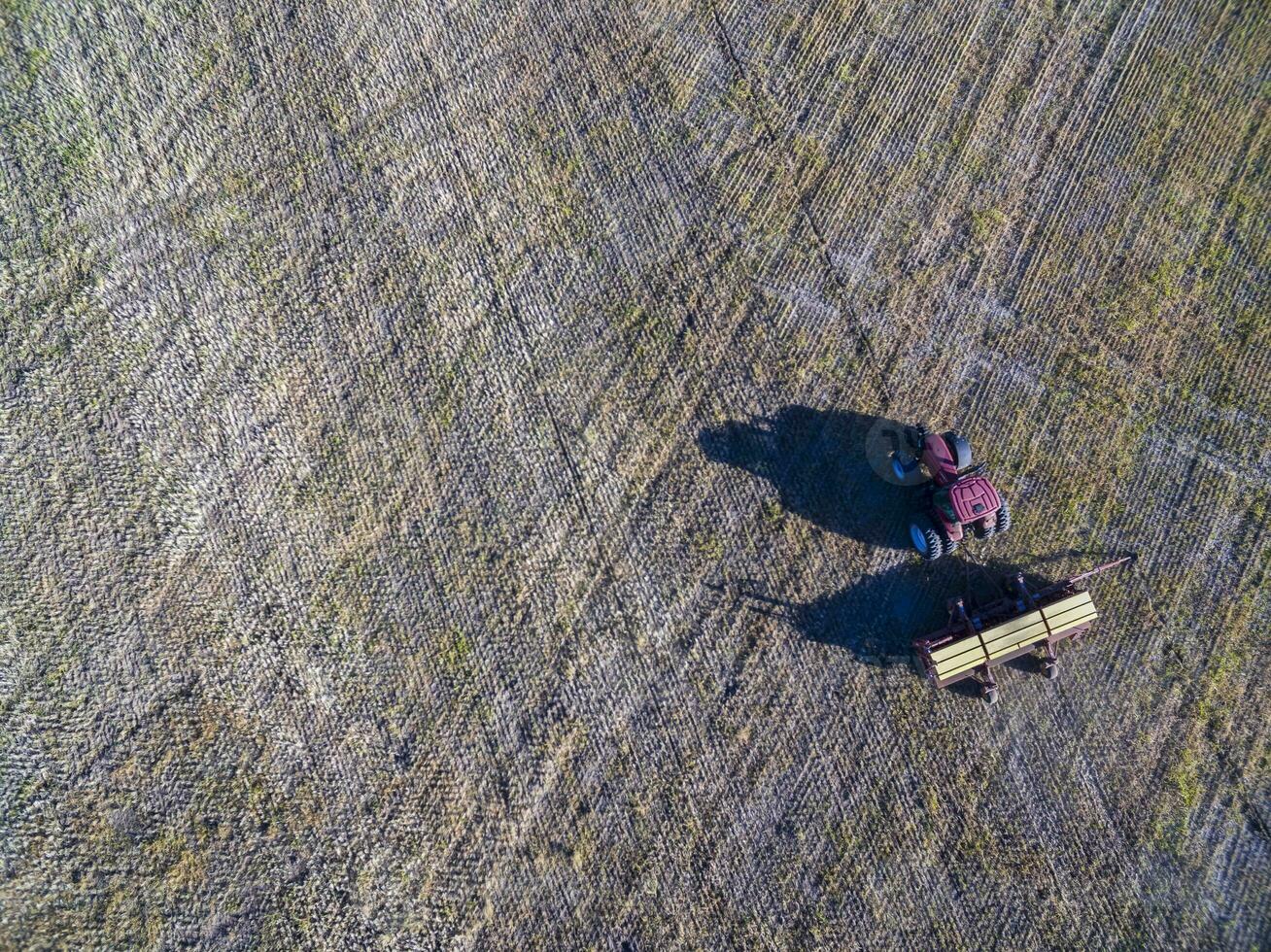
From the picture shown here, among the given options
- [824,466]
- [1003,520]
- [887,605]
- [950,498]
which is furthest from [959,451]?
[887,605]

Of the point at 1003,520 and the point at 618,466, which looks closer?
the point at 1003,520

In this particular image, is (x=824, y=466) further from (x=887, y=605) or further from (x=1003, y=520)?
(x=1003, y=520)

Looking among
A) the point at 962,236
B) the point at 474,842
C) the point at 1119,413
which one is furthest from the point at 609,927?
the point at 962,236

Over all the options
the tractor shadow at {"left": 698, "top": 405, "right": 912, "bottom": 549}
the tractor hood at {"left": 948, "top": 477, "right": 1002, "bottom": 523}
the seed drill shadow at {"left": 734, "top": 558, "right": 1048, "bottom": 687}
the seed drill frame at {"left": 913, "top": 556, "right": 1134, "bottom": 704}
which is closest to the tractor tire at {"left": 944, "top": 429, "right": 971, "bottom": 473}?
the tractor hood at {"left": 948, "top": 477, "right": 1002, "bottom": 523}

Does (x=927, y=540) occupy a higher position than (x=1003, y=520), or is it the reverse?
(x=927, y=540)

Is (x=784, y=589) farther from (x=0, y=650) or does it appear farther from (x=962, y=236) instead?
(x=0, y=650)

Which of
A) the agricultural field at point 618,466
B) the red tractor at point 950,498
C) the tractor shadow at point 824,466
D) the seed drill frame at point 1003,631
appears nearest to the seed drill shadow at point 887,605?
the agricultural field at point 618,466

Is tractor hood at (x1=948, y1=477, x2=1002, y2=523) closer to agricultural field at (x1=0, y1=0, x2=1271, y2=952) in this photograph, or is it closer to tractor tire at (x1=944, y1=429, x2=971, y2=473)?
tractor tire at (x1=944, y1=429, x2=971, y2=473)
